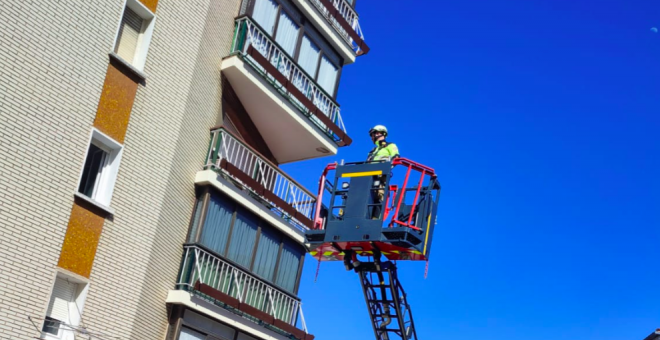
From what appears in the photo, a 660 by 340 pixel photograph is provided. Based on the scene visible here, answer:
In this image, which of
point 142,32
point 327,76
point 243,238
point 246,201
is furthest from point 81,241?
point 327,76

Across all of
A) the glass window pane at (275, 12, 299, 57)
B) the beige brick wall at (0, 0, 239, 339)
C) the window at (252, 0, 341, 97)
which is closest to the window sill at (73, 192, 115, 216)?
the beige brick wall at (0, 0, 239, 339)

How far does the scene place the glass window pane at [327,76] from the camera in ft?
82.4

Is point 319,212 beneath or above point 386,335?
above

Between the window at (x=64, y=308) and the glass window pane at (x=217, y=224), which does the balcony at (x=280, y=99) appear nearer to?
the glass window pane at (x=217, y=224)

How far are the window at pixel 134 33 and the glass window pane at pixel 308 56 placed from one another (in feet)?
20.1

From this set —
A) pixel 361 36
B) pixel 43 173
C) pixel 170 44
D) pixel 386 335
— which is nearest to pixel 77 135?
pixel 43 173

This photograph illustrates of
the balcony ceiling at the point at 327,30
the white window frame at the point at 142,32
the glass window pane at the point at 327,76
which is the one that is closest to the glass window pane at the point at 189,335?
the white window frame at the point at 142,32

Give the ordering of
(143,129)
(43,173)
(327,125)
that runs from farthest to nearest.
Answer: (327,125)
(143,129)
(43,173)

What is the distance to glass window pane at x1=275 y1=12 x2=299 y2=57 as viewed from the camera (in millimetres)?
23531

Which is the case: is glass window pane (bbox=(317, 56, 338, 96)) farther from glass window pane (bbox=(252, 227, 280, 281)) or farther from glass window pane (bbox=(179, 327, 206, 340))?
glass window pane (bbox=(179, 327, 206, 340))

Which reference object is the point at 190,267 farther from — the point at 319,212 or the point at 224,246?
the point at 319,212

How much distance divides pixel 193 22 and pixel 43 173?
6.15 meters

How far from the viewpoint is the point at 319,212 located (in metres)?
16.8

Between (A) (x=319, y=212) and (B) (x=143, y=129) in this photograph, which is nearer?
(A) (x=319, y=212)
